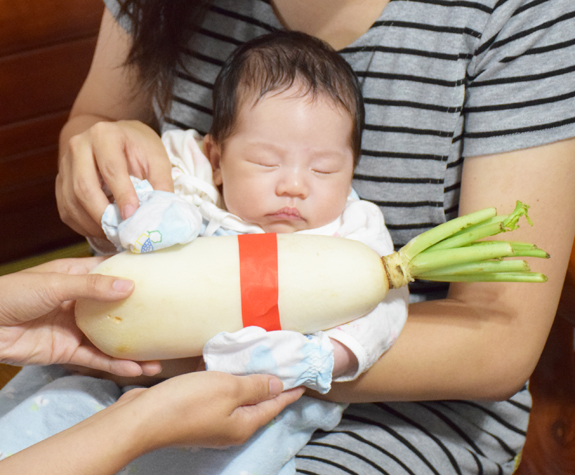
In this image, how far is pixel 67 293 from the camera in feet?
2.84

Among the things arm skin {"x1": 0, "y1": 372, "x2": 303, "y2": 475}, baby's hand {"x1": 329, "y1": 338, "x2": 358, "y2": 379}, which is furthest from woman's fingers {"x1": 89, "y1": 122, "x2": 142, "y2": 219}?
baby's hand {"x1": 329, "y1": 338, "x2": 358, "y2": 379}

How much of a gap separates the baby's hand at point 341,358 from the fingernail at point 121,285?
0.37 m

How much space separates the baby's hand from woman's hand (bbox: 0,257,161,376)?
330 millimetres

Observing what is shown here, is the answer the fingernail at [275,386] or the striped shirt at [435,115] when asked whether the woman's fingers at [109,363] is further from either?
the striped shirt at [435,115]

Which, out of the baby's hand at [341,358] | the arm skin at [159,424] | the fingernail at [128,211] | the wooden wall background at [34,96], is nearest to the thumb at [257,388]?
the arm skin at [159,424]

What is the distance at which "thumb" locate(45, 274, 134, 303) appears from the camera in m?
0.86

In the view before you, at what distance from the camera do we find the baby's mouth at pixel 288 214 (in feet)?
3.45

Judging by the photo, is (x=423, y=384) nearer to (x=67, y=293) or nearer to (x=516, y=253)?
(x=516, y=253)

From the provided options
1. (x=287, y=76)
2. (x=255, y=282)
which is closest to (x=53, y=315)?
(x=255, y=282)

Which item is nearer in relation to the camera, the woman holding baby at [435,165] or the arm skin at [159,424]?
the arm skin at [159,424]

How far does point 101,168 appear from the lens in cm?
104

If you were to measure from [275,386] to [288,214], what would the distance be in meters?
0.34

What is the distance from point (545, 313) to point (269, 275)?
1.84 ft

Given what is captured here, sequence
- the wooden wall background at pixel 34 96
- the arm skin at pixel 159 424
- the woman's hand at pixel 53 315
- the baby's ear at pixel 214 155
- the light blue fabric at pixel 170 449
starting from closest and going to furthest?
the arm skin at pixel 159 424
the woman's hand at pixel 53 315
the light blue fabric at pixel 170 449
the baby's ear at pixel 214 155
the wooden wall background at pixel 34 96
